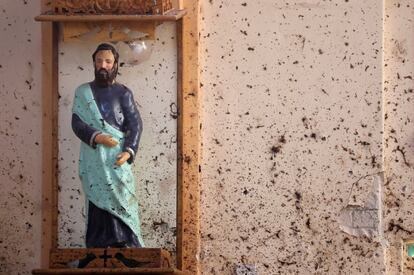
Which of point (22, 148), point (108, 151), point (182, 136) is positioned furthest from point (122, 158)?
point (22, 148)

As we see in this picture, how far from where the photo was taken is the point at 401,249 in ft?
40.5

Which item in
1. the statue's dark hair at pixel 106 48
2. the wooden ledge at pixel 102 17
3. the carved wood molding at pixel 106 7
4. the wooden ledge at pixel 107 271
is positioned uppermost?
the carved wood molding at pixel 106 7

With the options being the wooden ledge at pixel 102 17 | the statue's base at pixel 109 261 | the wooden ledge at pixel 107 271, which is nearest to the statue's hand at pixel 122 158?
the statue's base at pixel 109 261

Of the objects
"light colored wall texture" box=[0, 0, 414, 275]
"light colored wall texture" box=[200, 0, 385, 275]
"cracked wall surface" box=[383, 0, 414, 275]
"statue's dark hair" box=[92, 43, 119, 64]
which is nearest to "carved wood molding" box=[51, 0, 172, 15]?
"statue's dark hair" box=[92, 43, 119, 64]

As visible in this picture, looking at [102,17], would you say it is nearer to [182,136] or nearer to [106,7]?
[106,7]

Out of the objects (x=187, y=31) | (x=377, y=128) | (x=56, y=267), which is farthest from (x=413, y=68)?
(x=56, y=267)

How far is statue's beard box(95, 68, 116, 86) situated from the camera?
12.0 m

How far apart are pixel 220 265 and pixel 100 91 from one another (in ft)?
3.41

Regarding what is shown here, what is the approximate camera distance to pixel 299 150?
12289mm

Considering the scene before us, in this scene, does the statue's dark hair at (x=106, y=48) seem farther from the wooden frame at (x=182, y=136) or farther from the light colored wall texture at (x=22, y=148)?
the light colored wall texture at (x=22, y=148)

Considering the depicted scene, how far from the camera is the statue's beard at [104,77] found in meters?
12.0

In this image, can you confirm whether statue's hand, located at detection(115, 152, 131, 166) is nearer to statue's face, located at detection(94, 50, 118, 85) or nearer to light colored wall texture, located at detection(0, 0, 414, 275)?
statue's face, located at detection(94, 50, 118, 85)

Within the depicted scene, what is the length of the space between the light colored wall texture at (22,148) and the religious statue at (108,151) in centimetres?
33

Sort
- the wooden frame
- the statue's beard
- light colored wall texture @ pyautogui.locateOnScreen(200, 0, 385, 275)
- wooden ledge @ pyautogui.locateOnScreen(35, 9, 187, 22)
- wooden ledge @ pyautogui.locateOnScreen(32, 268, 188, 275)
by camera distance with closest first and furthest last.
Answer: wooden ledge @ pyautogui.locateOnScreen(32, 268, 188, 275)
wooden ledge @ pyautogui.locateOnScreen(35, 9, 187, 22)
the statue's beard
the wooden frame
light colored wall texture @ pyautogui.locateOnScreen(200, 0, 385, 275)
